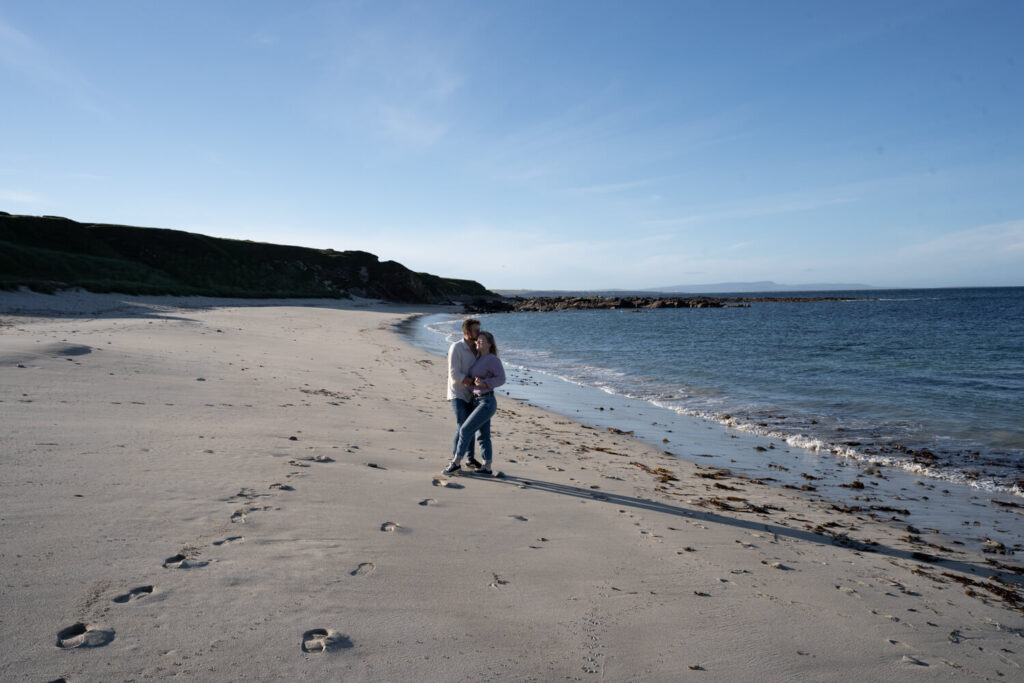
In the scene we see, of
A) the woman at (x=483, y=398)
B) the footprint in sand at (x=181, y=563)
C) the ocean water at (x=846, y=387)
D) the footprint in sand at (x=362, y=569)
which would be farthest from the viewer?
the ocean water at (x=846, y=387)

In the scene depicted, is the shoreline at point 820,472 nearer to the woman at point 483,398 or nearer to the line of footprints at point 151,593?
the woman at point 483,398

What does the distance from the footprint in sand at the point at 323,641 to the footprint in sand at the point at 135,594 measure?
107 centimetres

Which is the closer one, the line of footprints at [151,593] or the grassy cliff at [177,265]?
the line of footprints at [151,593]

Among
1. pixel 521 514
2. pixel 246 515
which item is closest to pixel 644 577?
pixel 521 514

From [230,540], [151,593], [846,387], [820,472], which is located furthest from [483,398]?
[846,387]

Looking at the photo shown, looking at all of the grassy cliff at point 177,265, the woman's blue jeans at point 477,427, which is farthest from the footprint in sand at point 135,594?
the grassy cliff at point 177,265

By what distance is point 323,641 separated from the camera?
3.19 meters

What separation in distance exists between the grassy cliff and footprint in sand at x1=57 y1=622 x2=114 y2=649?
34.0 meters

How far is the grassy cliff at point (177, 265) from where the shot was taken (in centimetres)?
A: 3938

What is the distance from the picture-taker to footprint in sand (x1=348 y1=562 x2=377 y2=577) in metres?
4.00

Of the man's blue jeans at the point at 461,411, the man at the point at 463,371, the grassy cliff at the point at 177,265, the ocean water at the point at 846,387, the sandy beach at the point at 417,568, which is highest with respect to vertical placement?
the grassy cliff at the point at 177,265

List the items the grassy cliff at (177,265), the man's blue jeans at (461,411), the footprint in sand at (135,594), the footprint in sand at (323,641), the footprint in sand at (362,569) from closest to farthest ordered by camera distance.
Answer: the footprint in sand at (323,641) < the footprint in sand at (135,594) < the footprint in sand at (362,569) < the man's blue jeans at (461,411) < the grassy cliff at (177,265)

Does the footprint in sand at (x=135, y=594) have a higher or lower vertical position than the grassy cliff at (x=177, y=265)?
lower

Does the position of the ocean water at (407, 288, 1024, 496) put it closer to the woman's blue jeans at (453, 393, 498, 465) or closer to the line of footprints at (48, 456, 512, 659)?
the woman's blue jeans at (453, 393, 498, 465)
